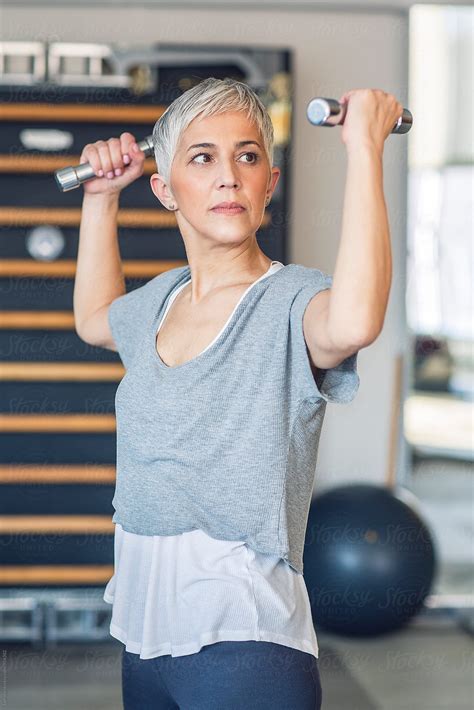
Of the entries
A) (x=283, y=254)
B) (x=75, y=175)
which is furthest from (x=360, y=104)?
(x=283, y=254)

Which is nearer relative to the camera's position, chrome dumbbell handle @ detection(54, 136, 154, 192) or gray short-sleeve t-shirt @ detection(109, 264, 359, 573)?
gray short-sleeve t-shirt @ detection(109, 264, 359, 573)

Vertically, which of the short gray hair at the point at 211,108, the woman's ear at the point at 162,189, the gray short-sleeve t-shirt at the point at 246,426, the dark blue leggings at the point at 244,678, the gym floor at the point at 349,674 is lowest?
the gym floor at the point at 349,674

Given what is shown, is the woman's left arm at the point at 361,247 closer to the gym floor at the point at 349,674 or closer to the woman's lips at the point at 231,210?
the woman's lips at the point at 231,210

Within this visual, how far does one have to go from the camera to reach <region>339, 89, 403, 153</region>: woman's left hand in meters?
1.31

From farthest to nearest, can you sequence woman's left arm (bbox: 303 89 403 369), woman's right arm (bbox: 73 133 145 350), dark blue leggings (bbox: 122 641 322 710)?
woman's right arm (bbox: 73 133 145 350), dark blue leggings (bbox: 122 641 322 710), woman's left arm (bbox: 303 89 403 369)

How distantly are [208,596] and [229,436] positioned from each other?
9.4 inches

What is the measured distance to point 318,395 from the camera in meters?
1.41

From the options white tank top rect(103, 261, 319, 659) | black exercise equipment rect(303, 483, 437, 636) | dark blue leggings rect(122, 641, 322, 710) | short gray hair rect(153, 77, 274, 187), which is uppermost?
short gray hair rect(153, 77, 274, 187)

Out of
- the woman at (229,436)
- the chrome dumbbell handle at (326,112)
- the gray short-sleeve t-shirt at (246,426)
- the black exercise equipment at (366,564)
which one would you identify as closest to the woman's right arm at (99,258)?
the woman at (229,436)

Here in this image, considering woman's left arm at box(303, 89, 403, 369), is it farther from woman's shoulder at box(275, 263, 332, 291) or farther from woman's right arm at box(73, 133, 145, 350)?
woman's right arm at box(73, 133, 145, 350)

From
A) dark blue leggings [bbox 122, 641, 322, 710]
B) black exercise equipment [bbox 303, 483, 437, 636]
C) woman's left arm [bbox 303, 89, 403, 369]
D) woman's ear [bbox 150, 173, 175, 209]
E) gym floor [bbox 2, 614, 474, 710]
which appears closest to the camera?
woman's left arm [bbox 303, 89, 403, 369]

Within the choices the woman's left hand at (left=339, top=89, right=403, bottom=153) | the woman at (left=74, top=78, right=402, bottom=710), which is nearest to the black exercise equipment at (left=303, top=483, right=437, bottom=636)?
the woman at (left=74, top=78, right=402, bottom=710)

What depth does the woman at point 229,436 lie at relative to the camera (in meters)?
1.41

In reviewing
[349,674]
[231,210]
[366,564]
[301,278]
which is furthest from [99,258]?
[349,674]
